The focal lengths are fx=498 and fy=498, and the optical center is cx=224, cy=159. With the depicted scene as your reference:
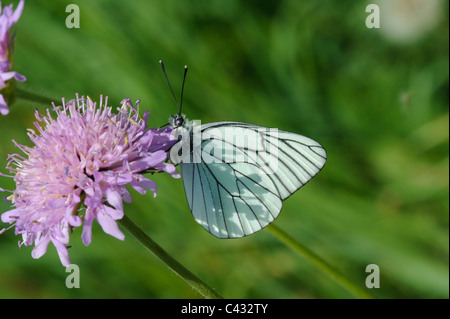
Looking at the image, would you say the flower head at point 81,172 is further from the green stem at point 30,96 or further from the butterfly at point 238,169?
the butterfly at point 238,169

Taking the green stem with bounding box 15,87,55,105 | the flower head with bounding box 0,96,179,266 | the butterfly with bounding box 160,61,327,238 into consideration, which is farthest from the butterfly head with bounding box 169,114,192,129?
the green stem with bounding box 15,87,55,105

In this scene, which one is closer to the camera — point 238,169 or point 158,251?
point 158,251

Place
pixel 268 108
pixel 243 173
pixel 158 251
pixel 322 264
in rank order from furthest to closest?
pixel 268 108 < pixel 243 173 < pixel 322 264 < pixel 158 251

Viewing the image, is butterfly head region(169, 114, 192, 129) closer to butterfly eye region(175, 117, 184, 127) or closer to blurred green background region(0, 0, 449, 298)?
butterfly eye region(175, 117, 184, 127)

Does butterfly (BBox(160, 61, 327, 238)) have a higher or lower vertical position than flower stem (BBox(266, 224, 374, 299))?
higher

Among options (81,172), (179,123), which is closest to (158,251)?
(81,172)

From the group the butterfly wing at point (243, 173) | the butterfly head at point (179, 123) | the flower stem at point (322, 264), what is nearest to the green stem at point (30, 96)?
the butterfly head at point (179, 123)

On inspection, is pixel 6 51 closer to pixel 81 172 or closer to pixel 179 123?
pixel 81 172
